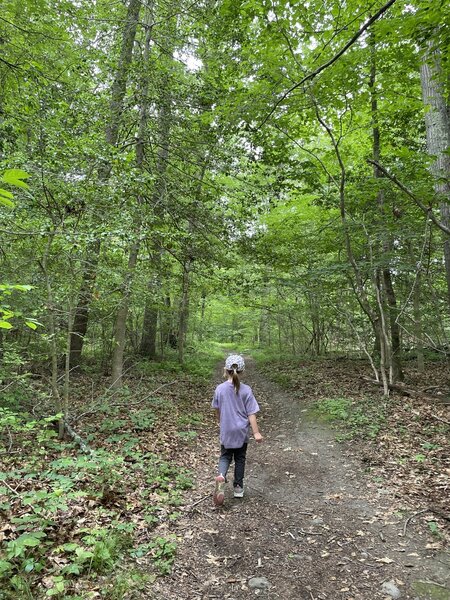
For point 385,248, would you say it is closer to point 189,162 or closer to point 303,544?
point 189,162

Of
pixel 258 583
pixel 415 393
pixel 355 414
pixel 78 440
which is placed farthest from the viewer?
pixel 415 393

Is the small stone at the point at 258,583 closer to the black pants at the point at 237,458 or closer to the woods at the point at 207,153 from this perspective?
the black pants at the point at 237,458

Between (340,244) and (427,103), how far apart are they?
4185mm

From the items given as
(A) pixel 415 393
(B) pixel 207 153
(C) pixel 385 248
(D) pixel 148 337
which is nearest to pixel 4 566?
(A) pixel 415 393

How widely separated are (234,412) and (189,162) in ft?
24.3

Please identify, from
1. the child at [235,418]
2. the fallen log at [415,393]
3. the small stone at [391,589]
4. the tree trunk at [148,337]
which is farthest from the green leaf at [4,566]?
the tree trunk at [148,337]

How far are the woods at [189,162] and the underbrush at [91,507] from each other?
0.21 m

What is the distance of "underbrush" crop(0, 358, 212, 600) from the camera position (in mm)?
3076

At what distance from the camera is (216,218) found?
33.2ft

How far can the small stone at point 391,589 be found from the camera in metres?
3.16

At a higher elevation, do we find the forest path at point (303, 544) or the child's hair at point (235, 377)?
the child's hair at point (235, 377)

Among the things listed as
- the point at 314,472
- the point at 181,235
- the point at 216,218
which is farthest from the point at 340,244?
the point at 314,472

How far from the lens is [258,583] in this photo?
3379 millimetres

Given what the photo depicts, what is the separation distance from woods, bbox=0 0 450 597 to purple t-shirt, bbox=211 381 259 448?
1471mm
